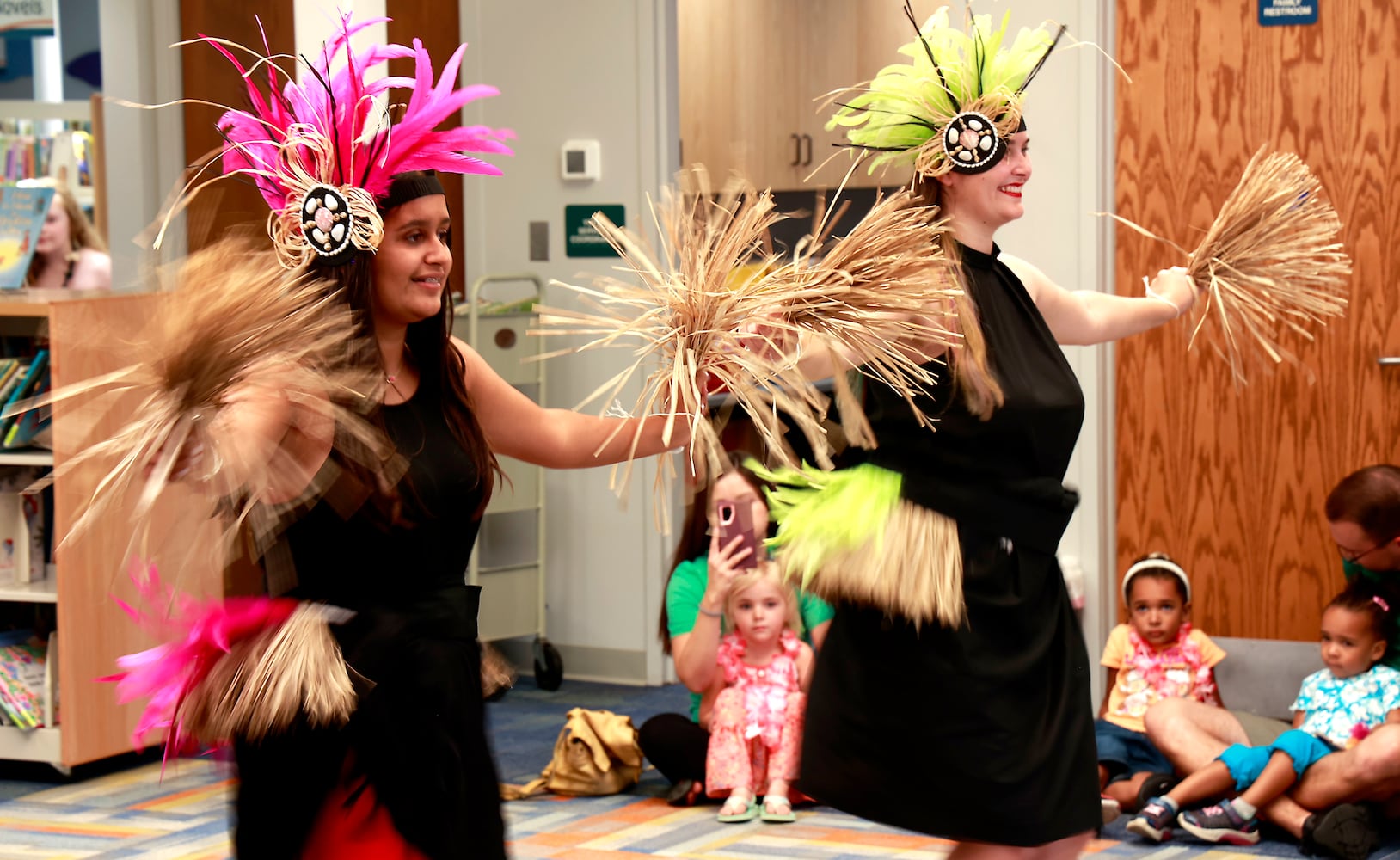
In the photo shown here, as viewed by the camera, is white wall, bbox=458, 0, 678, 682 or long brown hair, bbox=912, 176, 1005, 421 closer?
long brown hair, bbox=912, 176, 1005, 421

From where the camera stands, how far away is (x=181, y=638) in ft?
6.36

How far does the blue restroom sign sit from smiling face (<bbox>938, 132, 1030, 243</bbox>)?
7.38 feet

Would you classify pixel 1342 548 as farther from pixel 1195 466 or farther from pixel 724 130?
pixel 724 130

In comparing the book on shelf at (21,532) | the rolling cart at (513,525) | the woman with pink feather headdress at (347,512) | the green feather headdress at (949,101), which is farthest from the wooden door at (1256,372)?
the book on shelf at (21,532)

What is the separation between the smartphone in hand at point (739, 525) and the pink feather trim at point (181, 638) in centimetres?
83

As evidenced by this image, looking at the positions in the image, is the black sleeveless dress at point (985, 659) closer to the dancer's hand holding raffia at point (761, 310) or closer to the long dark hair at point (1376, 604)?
the dancer's hand holding raffia at point (761, 310)

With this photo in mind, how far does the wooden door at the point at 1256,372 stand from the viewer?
423cm

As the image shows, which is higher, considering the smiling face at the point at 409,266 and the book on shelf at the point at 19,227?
the book on shelf at the point at 19,227

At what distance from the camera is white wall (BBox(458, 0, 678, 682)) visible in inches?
206

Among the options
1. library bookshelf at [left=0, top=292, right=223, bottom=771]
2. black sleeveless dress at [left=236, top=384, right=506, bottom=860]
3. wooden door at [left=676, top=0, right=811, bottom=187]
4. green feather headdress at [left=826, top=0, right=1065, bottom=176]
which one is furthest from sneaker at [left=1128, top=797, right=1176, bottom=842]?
wooden door at [left=676, top=0, right=811, bottom=187]

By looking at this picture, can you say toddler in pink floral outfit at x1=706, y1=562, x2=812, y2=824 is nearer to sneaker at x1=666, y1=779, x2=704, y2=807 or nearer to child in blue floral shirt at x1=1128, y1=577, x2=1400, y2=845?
sneaker at x1=666, y1=779, x2=704, y2=807

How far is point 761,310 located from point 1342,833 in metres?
2.06

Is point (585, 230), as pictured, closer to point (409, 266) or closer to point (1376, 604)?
point (1376, 604)

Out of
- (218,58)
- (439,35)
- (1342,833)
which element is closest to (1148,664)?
(1342,833)
